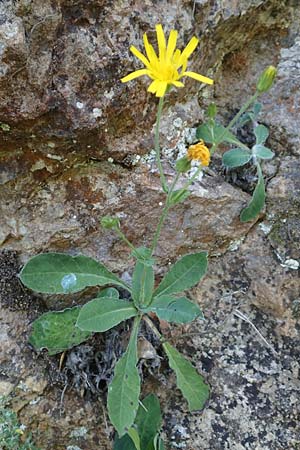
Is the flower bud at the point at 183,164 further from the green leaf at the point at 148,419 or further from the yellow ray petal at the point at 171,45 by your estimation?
the green leaf at the point at 148,419

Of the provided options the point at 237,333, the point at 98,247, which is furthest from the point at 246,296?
the point at 98,247

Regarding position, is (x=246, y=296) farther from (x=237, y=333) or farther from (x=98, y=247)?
(x=98, y=247)

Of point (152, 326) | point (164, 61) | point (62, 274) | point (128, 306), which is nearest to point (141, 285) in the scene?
point (128, 306)

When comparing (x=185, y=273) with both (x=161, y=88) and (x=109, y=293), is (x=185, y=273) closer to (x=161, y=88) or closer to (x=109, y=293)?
(x=109, y=293)

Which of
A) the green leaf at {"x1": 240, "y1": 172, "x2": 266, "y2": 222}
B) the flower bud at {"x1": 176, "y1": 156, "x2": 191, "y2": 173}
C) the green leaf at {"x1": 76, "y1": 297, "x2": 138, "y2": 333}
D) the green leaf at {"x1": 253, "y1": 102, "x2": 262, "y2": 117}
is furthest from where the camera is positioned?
the green leaf at {"x1": 253, "y1": 102, "x2": 262, "y2": 117}

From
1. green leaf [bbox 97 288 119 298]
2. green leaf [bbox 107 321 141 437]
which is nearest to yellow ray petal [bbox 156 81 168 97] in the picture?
green leaf [bbox 97 288 119 298]

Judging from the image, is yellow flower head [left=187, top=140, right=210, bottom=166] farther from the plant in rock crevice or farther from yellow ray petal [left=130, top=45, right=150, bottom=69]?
yellow ray petal [left=130, top=45, right=150, bottom=69]
